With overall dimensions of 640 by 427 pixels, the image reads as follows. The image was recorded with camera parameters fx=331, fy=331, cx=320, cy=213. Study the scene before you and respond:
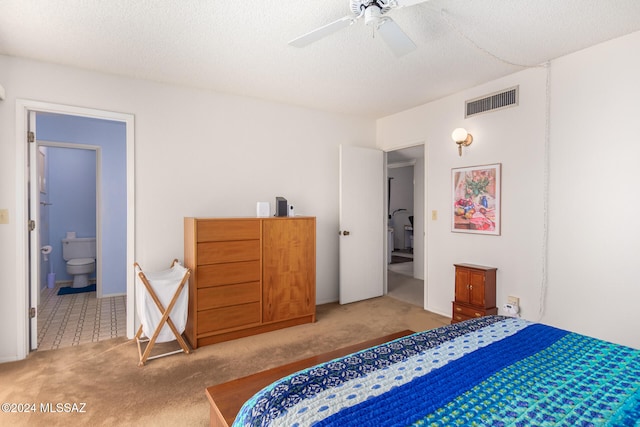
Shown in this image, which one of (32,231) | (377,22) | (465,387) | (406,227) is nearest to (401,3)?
(377,22)

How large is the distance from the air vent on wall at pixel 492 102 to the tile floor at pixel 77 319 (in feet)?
13.7

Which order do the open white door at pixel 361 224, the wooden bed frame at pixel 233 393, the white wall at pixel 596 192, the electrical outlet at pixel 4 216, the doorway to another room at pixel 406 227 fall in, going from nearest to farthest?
the wooden bed frame at pixel 233 393 → the white wall at pixel 596 192 → the electrical outlet at pixel 4 216 → the open white door at pixel 361 224 → the doorway to another room at pixel 406 227

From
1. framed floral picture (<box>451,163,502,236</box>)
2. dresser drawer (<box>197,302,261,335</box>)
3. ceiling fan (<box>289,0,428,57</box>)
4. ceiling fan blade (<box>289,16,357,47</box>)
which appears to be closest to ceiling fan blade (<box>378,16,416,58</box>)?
ceiling fan (<box>289,0,428,57</box>)

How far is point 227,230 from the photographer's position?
9.95 ft

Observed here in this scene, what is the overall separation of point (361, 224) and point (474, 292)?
164 centimetres

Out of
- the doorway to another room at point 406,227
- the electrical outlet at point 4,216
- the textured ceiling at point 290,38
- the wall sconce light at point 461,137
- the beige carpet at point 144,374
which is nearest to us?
the beige carpet at point 144,374

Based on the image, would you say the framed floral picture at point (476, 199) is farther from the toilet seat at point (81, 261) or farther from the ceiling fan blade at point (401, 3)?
the toilet seat at point (81, 261)

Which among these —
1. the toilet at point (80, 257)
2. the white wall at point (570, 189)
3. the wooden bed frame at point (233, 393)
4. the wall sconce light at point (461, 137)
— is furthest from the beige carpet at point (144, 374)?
the toilet at point (80, 257)

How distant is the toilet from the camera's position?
4.74 metres

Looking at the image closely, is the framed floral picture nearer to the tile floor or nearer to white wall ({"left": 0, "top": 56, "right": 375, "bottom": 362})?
white wall ({"left": 0, "top": 56, "right": 375, "bottom": 362})

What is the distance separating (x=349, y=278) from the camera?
4270 millimetres

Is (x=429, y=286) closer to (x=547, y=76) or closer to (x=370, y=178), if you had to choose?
(x=370, y=178)

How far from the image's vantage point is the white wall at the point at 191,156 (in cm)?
270

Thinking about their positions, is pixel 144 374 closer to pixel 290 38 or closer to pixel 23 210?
pixel 23 210
